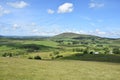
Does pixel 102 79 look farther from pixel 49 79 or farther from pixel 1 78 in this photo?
pixel 1 78

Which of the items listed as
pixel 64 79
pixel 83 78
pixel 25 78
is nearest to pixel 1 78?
pixel 25 78

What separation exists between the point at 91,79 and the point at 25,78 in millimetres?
9512

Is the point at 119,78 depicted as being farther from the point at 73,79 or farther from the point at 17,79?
the point at 17,79

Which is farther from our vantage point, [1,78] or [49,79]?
[49,79]

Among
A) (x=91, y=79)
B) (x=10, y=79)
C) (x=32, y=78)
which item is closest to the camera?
(x=10, y=79)

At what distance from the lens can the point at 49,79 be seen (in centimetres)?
3103

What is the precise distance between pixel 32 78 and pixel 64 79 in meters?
4.42

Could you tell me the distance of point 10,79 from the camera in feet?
94.8

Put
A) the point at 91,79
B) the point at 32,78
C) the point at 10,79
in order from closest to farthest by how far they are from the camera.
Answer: the point at 10,79 → the point at 32,78 → the point at 91,79

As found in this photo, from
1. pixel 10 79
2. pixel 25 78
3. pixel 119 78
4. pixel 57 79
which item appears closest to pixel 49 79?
pixel 57 79

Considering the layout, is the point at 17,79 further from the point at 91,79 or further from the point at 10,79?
the point at 91,79

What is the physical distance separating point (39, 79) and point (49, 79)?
57.2 inches

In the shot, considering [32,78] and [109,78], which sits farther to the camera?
[109,78]

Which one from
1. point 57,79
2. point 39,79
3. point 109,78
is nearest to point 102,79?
point 109,78
